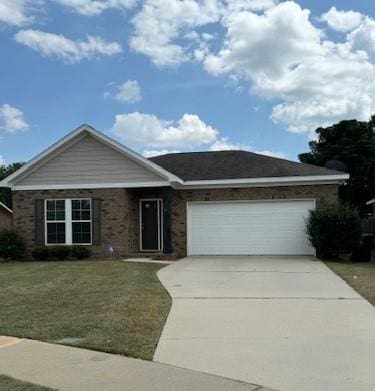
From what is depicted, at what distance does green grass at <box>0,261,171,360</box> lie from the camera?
7.10 metres

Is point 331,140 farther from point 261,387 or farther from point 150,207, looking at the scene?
point 261,387

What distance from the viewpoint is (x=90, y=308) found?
9016 millimetres

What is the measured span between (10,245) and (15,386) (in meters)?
15.5

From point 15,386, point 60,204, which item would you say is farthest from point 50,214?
point 15,386

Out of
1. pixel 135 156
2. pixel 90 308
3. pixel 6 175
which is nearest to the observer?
pixel 90 308

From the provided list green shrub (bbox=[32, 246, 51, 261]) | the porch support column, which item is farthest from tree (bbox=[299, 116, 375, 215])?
green shrub (bbox=[32, 246, 51, 261])

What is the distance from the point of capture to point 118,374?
18.4 feet

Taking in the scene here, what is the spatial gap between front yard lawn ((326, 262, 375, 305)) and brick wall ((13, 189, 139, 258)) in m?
7.41

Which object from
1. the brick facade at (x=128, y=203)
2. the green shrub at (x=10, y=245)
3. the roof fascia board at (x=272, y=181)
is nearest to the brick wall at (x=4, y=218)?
the brick facade at (x=128, y=203)

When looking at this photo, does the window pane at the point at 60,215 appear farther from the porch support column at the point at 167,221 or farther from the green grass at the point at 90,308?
the green grass at the point at 90,308

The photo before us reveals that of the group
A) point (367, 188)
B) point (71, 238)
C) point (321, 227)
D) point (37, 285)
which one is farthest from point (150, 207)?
point (367, 188)

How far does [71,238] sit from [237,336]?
45.3 ft

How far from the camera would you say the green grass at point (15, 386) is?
5.14 metres

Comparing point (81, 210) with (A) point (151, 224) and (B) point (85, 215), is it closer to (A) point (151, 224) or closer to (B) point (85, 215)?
(B) point (85, 215)
